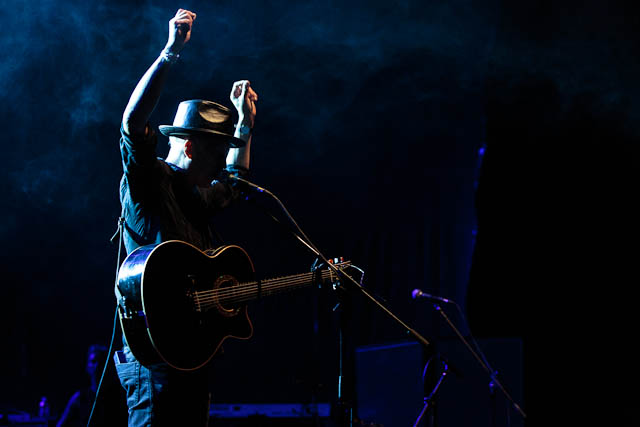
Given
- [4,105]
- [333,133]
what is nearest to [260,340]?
[333,133]

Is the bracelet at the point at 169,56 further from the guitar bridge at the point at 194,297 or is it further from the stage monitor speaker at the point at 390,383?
the stage monitor speaker at the point at 390,383

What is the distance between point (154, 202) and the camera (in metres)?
2.47

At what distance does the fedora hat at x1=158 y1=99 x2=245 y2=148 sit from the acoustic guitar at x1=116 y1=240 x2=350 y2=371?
61 cm

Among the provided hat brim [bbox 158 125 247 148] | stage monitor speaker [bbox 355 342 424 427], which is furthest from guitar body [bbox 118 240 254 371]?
stage monitor speaker [bbox 355 342 424 427]

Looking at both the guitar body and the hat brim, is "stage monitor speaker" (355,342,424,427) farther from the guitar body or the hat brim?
the hat brim

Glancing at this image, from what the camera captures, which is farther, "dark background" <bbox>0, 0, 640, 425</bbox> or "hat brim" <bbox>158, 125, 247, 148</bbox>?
"dark background" <bbox>0, 0, 640, 425</bbox>

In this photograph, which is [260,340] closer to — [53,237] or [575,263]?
[53,237]

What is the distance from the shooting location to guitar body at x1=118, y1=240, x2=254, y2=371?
2193mm

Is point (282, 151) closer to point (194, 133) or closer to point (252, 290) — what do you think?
point (194, 133)

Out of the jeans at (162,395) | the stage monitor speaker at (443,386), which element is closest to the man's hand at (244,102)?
the jeans at (162,395)

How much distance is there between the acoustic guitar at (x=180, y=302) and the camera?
2.20 metres

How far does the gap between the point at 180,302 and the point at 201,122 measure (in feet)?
3.17

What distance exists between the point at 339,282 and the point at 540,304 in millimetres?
1083

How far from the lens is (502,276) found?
242 cm
